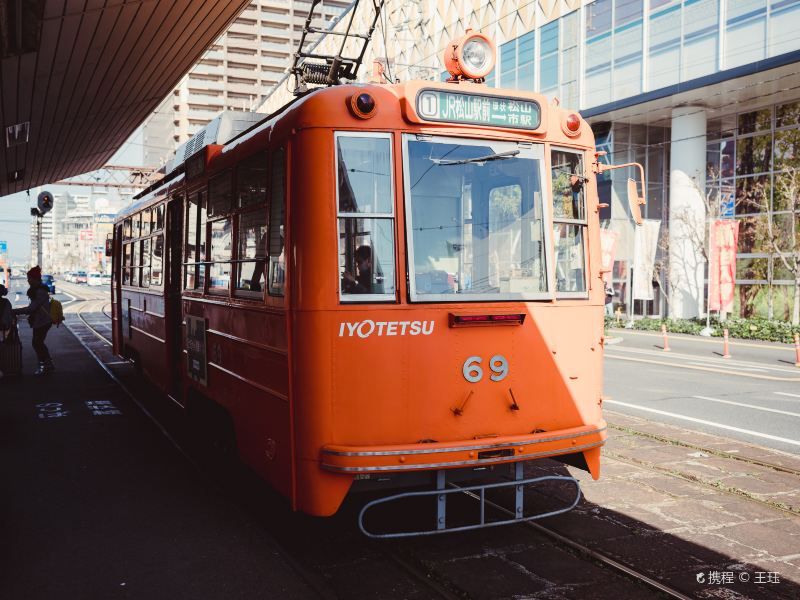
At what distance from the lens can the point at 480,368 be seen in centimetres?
496

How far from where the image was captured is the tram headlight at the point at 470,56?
5.39 metres

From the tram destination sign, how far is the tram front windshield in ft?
0.47

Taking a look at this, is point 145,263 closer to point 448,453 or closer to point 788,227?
point 448,453

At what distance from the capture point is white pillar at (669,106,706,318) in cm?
2930

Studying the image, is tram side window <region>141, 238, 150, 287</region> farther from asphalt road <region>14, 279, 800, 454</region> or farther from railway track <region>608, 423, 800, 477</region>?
asphalt road <region>14, 279, 800, 454</region>

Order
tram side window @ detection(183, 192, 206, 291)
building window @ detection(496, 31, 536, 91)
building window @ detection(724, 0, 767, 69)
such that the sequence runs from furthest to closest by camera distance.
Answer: building window @ detection(496, 31, 536, 91), building window @ detection(724, 0, 767, 69), tram side window @ detection(183, 192, 206, 291)

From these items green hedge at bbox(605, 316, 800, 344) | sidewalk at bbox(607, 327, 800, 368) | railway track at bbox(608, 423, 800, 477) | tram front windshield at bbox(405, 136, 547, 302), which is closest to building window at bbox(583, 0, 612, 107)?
green hedge at bbox(605, 316, 800, 344)

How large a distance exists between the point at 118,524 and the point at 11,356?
9400mm

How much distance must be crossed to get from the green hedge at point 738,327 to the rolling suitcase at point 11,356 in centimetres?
2091

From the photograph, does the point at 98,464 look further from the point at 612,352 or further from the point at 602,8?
the point at 602,8

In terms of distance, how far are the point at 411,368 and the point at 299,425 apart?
2.62ft

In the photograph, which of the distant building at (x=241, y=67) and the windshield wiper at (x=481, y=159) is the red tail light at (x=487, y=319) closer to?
the windshield wiper at (x=481, y=159)

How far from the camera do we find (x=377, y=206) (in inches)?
188

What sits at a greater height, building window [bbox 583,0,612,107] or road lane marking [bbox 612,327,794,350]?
building window [bbox 583,0,612,107]
